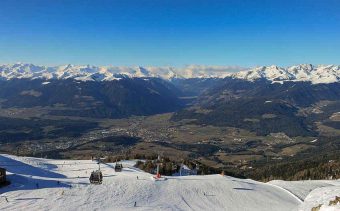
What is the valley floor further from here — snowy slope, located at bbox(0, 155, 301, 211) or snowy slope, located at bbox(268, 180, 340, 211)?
snowy slope, located at bbox(268, 180, 340, 211)

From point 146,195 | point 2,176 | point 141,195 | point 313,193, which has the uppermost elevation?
point 2,176

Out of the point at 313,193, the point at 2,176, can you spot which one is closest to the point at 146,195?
the point at 2,176

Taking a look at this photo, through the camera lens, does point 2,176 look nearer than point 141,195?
Yes

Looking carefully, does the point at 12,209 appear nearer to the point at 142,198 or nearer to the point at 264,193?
the point at 142,198

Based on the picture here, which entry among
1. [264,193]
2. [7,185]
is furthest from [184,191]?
[7,185]

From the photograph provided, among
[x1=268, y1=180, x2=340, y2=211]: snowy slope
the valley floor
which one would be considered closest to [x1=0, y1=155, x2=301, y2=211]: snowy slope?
the valley floor

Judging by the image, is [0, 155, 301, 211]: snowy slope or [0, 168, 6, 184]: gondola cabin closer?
[0, 155, 301, 211]: snowy slope

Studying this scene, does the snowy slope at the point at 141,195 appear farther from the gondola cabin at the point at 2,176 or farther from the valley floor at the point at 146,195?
the gondola cabin at the point at 2,176

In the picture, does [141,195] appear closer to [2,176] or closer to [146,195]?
[146,195]
